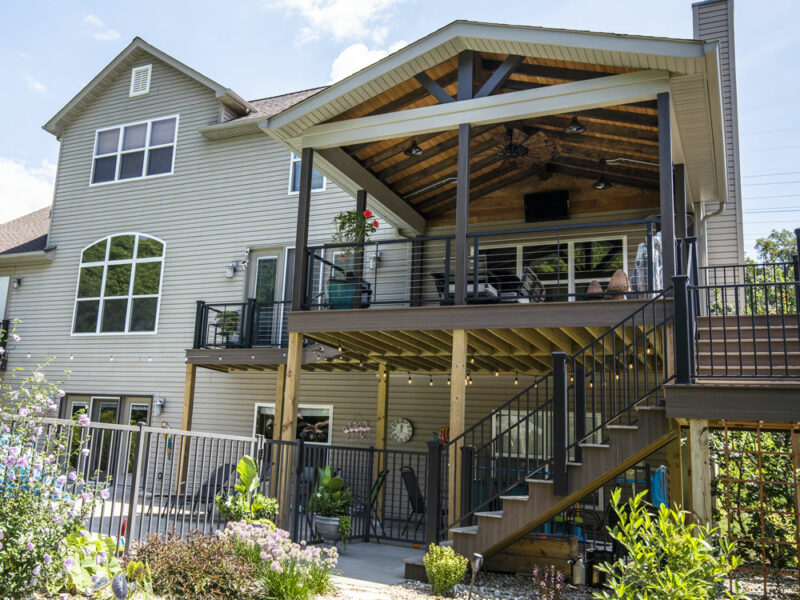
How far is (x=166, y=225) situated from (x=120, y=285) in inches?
70.1

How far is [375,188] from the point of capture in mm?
11406

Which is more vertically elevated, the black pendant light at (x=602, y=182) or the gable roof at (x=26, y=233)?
the gable roof at (x=26, y=233)

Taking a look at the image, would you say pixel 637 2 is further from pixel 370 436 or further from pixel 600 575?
pixel 600 575

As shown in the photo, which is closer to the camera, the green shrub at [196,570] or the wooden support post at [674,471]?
the green shrub at [196,570]

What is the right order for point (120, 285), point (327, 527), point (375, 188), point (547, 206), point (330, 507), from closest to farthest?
point (327, 527)
point (330, 507)
point (375, 188)
point (547, 206)
point (120, 285)

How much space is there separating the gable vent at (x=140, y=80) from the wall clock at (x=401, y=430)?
10.3 m

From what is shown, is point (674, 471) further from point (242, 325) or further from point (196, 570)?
point (242, 325)

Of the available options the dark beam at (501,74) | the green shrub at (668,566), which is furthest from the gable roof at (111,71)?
the green shrub at (668,566)

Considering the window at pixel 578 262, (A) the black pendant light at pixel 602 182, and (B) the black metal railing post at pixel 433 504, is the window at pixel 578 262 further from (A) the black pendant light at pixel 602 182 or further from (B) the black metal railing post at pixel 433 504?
(B) the black metal railing post at pixel 433 504

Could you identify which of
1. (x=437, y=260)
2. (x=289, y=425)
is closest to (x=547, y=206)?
(x=437, y=260)

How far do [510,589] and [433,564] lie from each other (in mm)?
954

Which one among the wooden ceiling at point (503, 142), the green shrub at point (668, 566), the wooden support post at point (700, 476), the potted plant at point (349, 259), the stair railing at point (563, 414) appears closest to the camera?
the green shrub at point (668, 566)

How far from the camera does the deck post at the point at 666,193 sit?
747 centimetres

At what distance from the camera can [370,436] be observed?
13.4 metres
